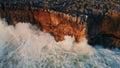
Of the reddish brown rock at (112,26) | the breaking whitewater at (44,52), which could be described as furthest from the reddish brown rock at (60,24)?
the reddish brown rock at (112,26)

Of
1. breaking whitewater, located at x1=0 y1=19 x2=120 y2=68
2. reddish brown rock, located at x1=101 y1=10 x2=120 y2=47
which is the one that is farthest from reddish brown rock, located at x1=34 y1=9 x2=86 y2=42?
reddish brown rock, located at x1=101 y1=10 x2=120 y2=47

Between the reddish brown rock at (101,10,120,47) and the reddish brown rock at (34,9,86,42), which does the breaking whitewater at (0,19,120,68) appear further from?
the reddish brown rock at (101,10,120,47)

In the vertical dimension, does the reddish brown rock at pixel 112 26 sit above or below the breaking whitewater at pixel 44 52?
above

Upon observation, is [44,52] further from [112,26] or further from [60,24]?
[112,26]

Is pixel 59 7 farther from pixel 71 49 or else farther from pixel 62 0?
pixel 71 49

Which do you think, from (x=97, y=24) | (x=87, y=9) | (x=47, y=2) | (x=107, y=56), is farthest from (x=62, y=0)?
(x=107, y=56)

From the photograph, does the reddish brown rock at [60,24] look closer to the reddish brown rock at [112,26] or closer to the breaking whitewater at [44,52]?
the breaking whitewater at [44,52]
